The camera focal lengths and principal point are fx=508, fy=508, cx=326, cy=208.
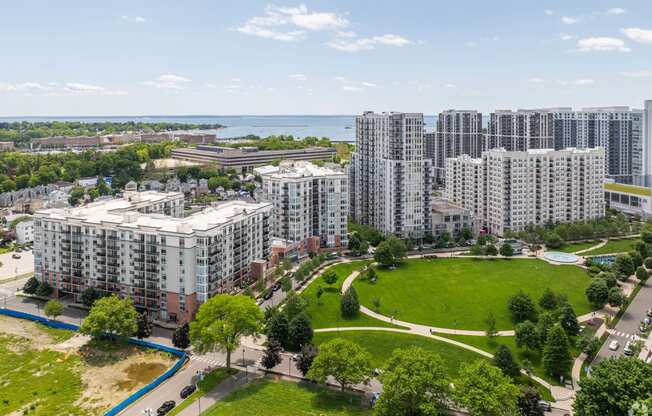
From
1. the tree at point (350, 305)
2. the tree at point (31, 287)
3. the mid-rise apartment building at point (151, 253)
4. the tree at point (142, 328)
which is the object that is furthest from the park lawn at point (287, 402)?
the tree at point (31, 287)

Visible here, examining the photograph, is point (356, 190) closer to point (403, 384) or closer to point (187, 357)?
point (187, 357)

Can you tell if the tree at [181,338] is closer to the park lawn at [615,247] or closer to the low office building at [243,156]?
the park lawn at [615,247]

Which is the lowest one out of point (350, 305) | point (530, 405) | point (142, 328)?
point (530, 405)

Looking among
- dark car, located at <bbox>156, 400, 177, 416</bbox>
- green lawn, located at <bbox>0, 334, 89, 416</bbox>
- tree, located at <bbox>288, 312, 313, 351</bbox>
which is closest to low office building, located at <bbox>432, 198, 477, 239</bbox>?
tree, located at <bbox>288, 312, 313, 351</bbox>

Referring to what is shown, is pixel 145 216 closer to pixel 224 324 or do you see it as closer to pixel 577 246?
pixel 224 324

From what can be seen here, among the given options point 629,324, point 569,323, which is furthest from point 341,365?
point 629,324

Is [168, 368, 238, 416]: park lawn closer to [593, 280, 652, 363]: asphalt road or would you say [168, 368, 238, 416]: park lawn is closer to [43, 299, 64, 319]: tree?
[43, 299, 64, 319]: tree
